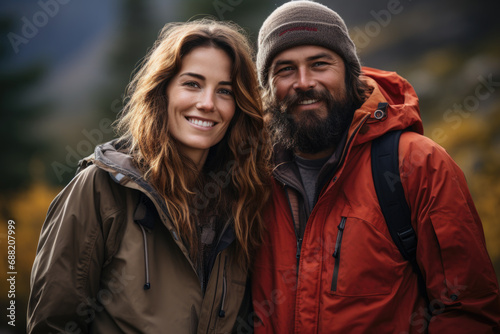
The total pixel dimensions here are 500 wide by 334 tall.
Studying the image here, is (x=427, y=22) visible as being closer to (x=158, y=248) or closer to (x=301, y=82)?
(x=301, y=82)

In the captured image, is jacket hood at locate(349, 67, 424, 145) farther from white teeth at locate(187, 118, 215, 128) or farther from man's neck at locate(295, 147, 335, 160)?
white teeth at locate(187, 118, 215, 128)

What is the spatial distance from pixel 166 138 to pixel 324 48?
4.31 ft

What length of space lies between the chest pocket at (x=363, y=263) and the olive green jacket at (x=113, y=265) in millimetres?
747

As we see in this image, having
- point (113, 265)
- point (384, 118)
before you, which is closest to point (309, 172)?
point (384, 118)

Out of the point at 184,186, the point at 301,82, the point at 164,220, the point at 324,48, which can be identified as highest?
the point at 324,48

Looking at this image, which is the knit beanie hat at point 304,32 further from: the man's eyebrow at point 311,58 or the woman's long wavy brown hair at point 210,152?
the woman's long wavy brown hair at point 210,152

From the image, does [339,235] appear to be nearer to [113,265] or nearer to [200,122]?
[200,122]

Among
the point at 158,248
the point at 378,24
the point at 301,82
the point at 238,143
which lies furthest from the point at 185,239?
the point at 378,24

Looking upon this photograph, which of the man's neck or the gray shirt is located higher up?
the man's neck

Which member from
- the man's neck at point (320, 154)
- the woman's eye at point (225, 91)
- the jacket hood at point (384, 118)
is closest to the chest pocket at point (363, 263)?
the jacket hood at point (384, 118)

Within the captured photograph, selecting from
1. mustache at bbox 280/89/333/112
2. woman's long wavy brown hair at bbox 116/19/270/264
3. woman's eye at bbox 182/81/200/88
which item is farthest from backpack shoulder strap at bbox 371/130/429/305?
woman's eye at bbox 182/81/200/88

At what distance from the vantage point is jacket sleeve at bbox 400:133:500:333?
6.98 feet

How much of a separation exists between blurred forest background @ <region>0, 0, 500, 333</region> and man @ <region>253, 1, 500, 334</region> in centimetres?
435

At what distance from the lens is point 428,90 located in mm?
7066
